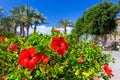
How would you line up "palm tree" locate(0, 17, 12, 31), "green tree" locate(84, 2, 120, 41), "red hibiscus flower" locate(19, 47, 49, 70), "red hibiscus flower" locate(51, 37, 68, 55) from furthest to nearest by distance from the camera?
1. "palm tree" locate(0, 17, 12, 31)
2. "green tree" locate(84, 2, 120, 41)
3. "red hibiscus flower" locate(51, 37, 68, 55)
4. "red hibiscus flower" locate(19, 47, 49, 70)

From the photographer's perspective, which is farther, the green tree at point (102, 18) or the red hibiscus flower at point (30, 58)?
the green tree at point (102, 18)

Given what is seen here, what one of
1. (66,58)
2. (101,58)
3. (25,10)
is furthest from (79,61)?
(25,10)

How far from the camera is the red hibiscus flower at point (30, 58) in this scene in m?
3.66

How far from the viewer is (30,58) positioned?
12.3ft

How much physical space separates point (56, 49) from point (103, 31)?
54553 mm

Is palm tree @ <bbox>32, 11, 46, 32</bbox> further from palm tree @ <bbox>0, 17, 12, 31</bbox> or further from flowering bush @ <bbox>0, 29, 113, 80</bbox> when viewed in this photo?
flowering bush @ <bbox>0, 29, 113, 80</bbox>

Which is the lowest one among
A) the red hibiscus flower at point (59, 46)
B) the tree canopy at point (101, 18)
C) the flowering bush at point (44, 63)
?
the flowering bush at point (44, 63)

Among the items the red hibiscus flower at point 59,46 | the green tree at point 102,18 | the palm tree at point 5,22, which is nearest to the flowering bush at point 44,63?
the red hibiscus flower at point 59,46

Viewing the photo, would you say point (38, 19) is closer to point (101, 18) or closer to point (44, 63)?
point (101, 18)

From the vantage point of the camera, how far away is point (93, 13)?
58.7 m

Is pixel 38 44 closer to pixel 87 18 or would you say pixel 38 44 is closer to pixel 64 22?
pixel 87 18

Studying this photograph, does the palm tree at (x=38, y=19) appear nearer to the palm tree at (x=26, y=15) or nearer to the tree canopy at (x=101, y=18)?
the palm tree at (x=26, y=15)

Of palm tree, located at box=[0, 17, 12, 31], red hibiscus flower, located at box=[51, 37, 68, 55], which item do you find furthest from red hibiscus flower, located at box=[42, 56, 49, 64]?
palm tree, located at box=[0, 17, 12, 31]

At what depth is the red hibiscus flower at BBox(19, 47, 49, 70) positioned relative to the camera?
3664 mm
